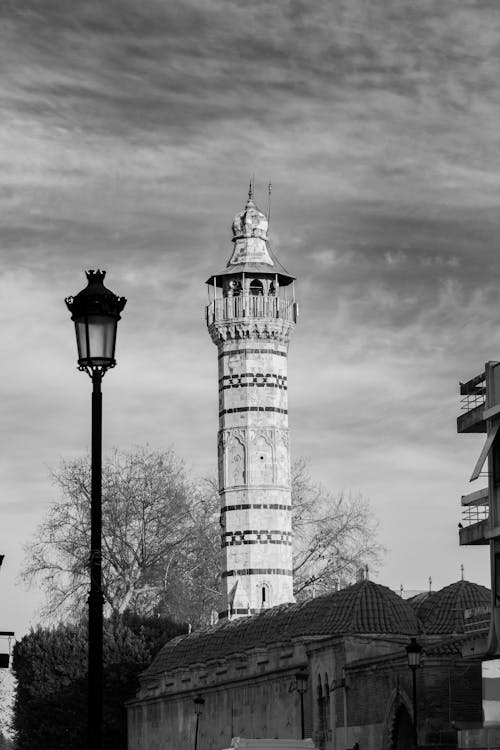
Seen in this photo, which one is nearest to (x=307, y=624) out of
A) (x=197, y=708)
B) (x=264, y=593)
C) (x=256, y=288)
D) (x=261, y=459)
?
(x=197, y=708)

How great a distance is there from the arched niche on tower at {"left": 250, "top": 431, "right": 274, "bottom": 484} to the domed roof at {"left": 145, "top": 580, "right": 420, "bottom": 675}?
287 inches

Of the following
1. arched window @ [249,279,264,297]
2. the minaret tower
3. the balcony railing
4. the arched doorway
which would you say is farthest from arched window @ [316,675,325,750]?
arched window @ [249,279,264,297]

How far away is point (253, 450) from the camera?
241 ft

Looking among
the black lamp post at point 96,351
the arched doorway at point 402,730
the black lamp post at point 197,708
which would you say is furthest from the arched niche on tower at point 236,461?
the black lamp post at point 96,351

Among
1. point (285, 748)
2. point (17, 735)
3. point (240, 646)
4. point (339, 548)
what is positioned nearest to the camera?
point (285, 748)

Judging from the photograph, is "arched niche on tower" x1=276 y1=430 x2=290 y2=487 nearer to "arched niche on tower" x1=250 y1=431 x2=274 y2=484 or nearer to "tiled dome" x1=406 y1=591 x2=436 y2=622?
"arched niche on tower" x1=250 y1=431 x2=274 y2=484

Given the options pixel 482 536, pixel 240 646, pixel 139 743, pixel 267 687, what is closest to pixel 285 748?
pixel 482 536

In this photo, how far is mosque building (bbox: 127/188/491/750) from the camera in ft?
145

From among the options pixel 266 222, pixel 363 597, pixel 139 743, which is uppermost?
pixel 266 222

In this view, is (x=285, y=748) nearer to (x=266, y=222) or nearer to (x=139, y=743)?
(x=139, y=743)

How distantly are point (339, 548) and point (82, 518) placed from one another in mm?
13035

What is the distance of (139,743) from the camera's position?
2813 inches

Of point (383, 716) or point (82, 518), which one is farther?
point (82, 518)

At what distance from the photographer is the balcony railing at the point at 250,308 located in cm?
7550
